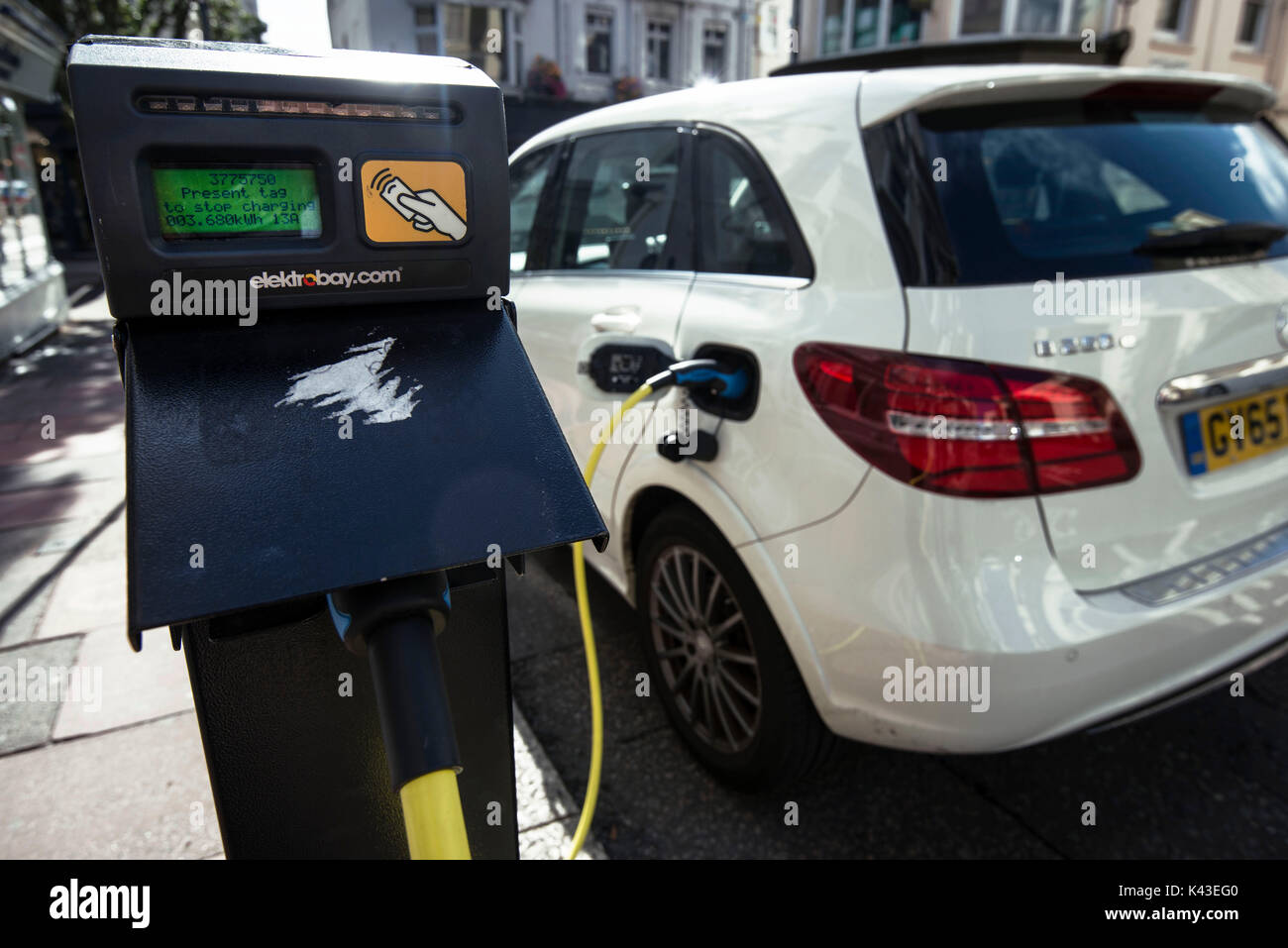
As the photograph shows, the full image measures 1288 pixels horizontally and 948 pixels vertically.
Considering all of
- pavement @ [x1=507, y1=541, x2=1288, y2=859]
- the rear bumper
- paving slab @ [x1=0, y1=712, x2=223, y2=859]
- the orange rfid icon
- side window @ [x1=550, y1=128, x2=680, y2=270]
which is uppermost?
the orange rfid icon

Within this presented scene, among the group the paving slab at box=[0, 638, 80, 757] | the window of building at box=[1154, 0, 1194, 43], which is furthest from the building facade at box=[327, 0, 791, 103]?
the paving slab at box=[0, 638, 80, 757]

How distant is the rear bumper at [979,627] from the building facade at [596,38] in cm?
1981

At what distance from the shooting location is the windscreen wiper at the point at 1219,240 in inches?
71.7

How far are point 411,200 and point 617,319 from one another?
160cm

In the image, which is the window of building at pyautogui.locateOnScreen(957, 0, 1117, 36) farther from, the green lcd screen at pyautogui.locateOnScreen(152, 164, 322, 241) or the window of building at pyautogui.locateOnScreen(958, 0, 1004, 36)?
the green lcd screen at pyautogui.locateOnScreen(152, 164, 322, 241)

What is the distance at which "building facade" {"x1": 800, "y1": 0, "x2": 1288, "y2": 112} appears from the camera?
17719 mm

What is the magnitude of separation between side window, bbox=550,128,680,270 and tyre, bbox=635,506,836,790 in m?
0.83

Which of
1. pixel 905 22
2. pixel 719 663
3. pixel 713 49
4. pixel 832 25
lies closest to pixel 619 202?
pixel 719 663

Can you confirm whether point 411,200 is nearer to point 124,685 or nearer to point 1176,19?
point 124,685

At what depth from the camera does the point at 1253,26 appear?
65.0ft

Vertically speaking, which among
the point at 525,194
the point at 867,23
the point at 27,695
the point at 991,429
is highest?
the point at 867,23

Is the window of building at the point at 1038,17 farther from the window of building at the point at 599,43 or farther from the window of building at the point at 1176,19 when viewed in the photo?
the window of building at the point at 599,43
